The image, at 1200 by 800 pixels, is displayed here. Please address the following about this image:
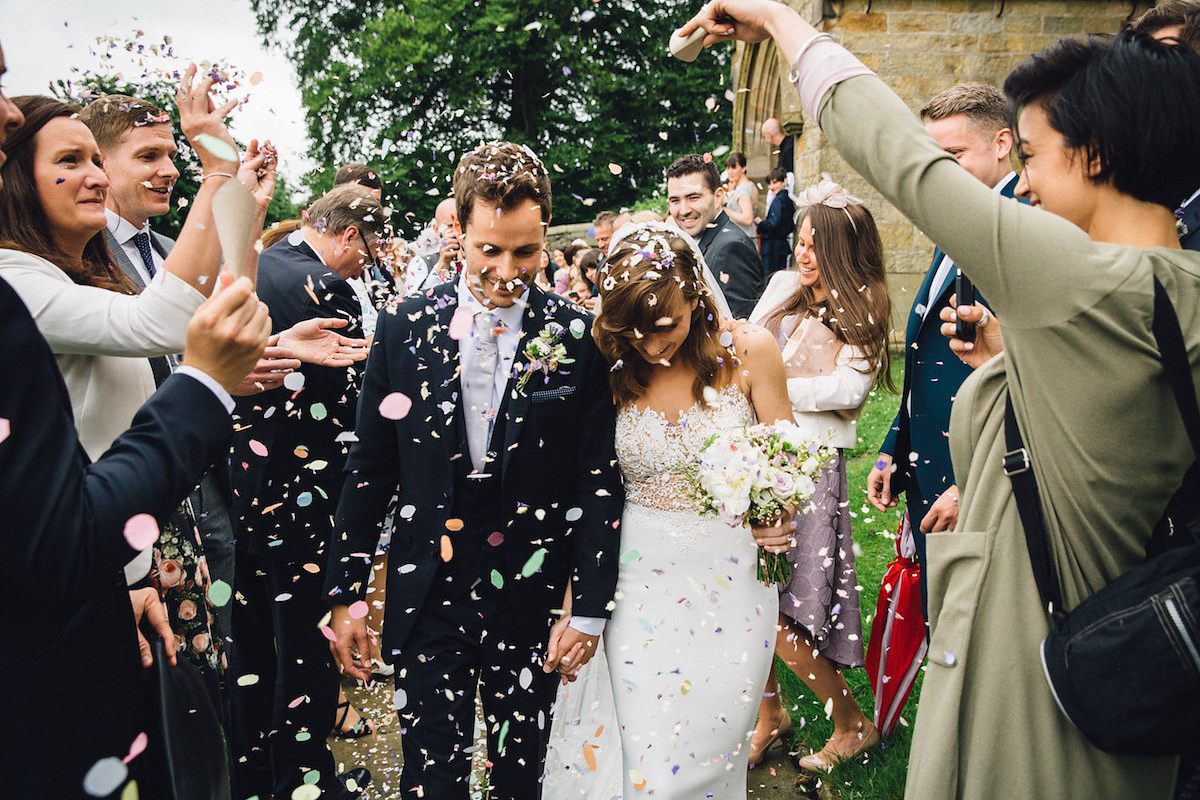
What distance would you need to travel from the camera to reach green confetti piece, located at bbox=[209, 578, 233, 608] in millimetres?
3056

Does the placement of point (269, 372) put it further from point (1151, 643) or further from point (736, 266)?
point (736, 266)

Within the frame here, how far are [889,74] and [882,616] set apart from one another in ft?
25.9

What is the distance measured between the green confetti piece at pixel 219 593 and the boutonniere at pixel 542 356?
1474 millimetres

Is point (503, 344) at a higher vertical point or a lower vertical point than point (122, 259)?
lower

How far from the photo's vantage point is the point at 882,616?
3.64 metres

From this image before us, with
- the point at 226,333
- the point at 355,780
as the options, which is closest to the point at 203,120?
the point at 226,333

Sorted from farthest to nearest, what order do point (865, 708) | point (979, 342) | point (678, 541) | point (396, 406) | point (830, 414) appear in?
point (865, 708)
point (830, 414)
point (678, 541)
point (979, 342)
point (396, 406)

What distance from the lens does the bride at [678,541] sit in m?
2.76

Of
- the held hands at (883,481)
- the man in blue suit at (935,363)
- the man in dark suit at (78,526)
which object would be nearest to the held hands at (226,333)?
the man in dark suit at (78,526)

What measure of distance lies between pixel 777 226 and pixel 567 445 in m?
8.34

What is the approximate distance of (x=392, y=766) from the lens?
12.9ft

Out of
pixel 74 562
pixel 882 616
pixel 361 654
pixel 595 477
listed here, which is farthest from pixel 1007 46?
pixel 74 562

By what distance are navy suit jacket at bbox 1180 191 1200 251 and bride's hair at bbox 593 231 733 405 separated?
1.45 m

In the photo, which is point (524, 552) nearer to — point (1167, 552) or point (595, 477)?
point (595, 477)
